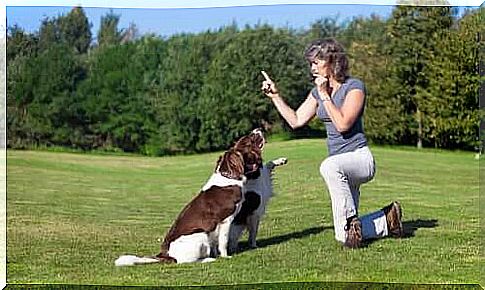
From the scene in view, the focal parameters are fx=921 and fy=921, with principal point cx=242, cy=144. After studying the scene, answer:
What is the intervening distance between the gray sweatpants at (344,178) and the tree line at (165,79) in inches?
11.9

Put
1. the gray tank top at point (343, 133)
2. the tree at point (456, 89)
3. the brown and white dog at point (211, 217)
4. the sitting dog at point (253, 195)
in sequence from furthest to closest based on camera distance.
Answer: the tree at point (456, 89), the gray tank top at point (343, 133), the sitting dog at point (253, 195), the brown and white dog at point (211, 217)

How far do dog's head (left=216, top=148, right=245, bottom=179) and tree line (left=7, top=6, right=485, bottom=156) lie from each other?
564 millimetres

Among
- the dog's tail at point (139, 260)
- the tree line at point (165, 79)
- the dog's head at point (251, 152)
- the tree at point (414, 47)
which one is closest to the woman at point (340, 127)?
the tree line at point (165, 79)

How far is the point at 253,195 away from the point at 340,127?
659 mm

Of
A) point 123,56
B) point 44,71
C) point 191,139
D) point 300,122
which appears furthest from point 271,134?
point 44,71

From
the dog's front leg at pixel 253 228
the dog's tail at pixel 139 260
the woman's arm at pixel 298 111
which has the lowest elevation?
the dog's tail at pixel 139 260

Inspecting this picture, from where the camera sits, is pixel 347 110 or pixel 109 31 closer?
pixel 347 110

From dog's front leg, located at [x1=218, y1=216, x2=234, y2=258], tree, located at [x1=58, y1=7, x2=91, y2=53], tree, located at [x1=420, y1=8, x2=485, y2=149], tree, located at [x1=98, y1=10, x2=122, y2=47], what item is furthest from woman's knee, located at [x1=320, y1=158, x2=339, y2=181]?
tree, located at [x1=58, y1=7, x2=91, y2=53]

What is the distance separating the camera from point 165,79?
605 centimetres

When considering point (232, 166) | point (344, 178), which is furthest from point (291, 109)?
point (232, 166)

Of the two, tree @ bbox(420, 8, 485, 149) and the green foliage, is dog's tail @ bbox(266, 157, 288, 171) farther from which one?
tree @ bbox(420, 8, 485, 149)

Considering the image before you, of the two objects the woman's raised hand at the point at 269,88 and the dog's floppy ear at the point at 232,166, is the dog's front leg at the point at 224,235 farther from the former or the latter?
the woman's raised hand at the point at 269,88

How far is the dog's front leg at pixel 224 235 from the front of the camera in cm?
532

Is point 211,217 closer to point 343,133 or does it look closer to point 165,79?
point 343,133
